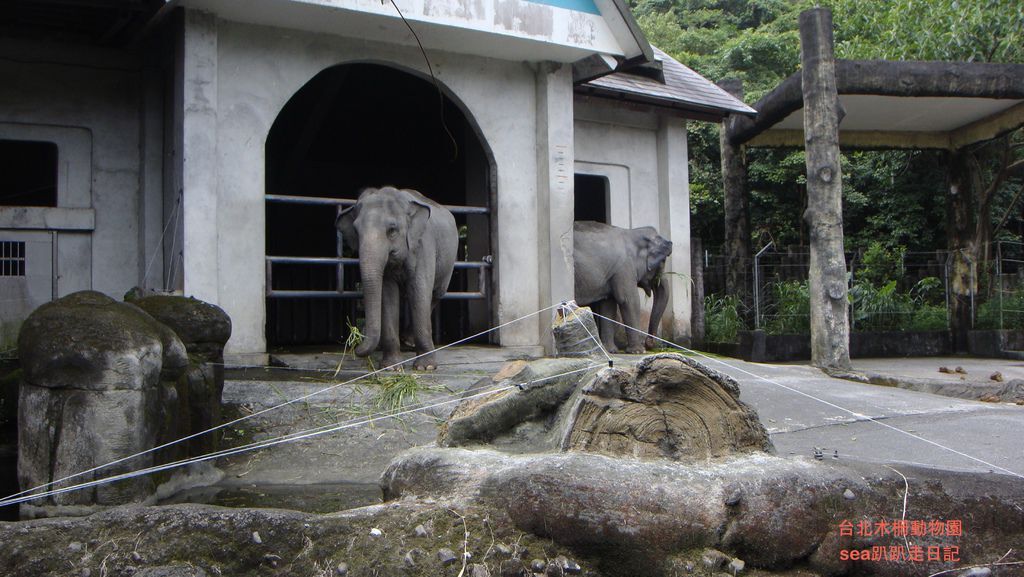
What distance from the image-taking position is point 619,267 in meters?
12.4

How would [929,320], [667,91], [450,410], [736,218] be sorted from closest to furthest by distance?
[450,410], [667,91], [736,218], [929,320]

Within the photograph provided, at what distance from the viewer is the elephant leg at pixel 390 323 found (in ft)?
30.4

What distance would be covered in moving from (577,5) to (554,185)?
6.80ft

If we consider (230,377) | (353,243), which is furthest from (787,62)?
(230,377)

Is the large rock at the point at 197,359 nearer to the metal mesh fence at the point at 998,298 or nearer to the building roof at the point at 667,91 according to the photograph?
the building roof at the point at 667,91

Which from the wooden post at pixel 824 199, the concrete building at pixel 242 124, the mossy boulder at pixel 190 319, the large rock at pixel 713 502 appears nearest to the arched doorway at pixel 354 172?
the concrete building at pixel 242 124

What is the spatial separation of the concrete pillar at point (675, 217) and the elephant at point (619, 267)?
1.25 ft

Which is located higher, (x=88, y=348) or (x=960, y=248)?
(x=960, y=248)

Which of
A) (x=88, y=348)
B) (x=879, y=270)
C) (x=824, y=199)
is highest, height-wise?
(x=824, y=199)

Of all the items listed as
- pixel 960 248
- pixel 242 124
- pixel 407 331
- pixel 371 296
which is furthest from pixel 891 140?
pixel 242 124

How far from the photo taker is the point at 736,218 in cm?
1495

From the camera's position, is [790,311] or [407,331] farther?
[790,311]

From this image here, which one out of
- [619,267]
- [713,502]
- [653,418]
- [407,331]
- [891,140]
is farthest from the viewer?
[891,140]

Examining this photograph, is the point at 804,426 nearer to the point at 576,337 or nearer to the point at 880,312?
the point at 576,337
